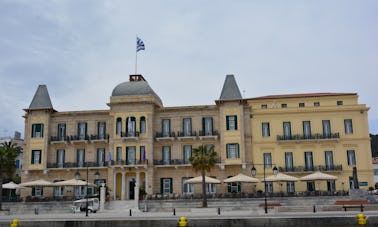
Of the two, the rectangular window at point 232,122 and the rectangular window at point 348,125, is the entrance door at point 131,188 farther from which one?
the rectangular window at point 348,125

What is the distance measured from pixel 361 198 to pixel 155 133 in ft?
77.7

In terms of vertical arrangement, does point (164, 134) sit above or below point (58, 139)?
above

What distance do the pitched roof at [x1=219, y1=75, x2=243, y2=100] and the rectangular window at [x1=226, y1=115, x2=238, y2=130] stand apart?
236cm

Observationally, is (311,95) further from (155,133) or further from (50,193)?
(50,193)

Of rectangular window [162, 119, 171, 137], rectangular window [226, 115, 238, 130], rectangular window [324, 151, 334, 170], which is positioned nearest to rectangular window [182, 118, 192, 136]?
rectangular window [162, 119, 171, 137]

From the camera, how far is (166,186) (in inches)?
2014

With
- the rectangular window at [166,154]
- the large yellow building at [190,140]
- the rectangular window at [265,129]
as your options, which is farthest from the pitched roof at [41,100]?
the rectangular window at [265,129]

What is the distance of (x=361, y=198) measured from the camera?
39.4 metres

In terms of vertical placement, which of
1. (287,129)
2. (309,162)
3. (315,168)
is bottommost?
(315,168)

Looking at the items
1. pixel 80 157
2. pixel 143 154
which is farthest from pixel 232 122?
pixel 80 157

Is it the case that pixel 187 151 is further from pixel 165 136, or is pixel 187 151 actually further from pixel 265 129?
pixel 265 129

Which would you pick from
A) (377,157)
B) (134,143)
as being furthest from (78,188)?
(377,157)

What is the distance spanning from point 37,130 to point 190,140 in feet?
61.5

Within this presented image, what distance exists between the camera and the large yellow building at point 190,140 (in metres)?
49.4
